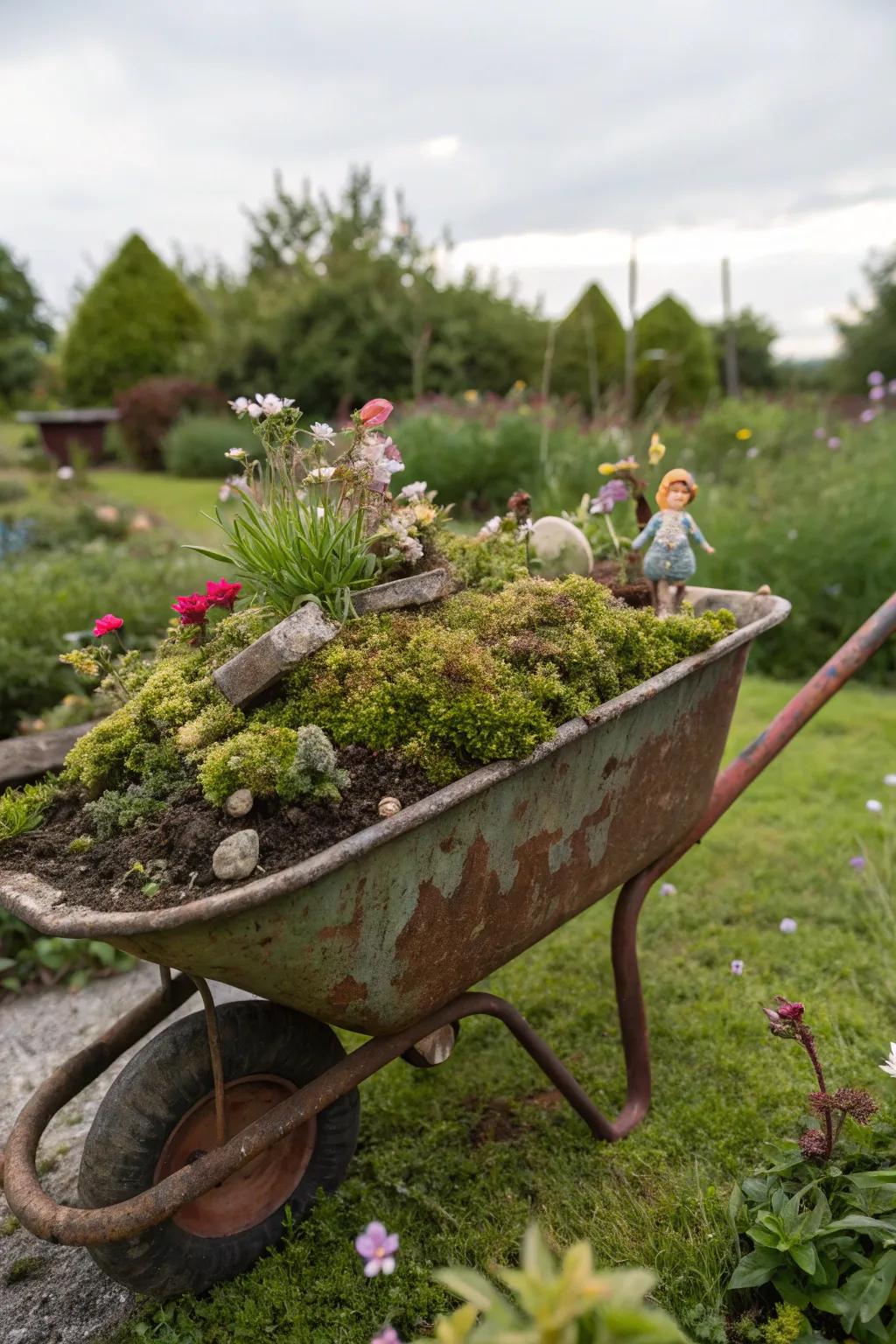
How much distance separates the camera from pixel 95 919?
1252 mm

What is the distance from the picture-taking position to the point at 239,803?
1417mm

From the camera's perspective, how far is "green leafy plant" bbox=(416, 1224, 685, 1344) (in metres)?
0.76

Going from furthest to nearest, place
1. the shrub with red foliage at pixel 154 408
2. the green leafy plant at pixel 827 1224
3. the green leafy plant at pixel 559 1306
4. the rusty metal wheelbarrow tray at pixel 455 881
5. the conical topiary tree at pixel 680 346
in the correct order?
the shrub with red foliage at pixel 154 408 < the conical topiary tree at pixel 680 346 < the green leafy plant at pixel 827 1224 < the rusty metal wheelbarrow tray at pixel 455 881 < the green leafy plant at pixel 559 1306

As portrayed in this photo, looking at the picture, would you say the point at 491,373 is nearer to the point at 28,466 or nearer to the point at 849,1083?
the point at 28,466

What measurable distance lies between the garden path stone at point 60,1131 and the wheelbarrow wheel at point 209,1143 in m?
0.25

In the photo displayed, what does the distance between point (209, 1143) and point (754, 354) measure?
23.1m

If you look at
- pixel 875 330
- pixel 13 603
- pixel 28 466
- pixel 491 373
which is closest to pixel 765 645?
pixel 13 603

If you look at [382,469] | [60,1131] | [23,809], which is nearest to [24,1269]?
[60,1131]

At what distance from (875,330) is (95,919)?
82.1 feet

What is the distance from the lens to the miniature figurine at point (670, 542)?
1993 mm

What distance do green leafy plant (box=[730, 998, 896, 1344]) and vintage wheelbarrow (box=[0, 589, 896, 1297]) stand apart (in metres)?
0.45

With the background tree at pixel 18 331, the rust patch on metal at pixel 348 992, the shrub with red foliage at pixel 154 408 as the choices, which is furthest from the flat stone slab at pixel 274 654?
the background tree at pixel 18 331

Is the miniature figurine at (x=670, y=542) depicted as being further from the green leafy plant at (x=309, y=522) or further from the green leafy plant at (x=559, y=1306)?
the green leafy plant at (x=559, y=1306)

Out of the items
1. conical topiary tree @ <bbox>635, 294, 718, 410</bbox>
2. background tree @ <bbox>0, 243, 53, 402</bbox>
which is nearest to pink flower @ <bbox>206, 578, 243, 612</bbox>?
conical topiary tree @ <bbox>635, 294, 718, 410</bbox>
